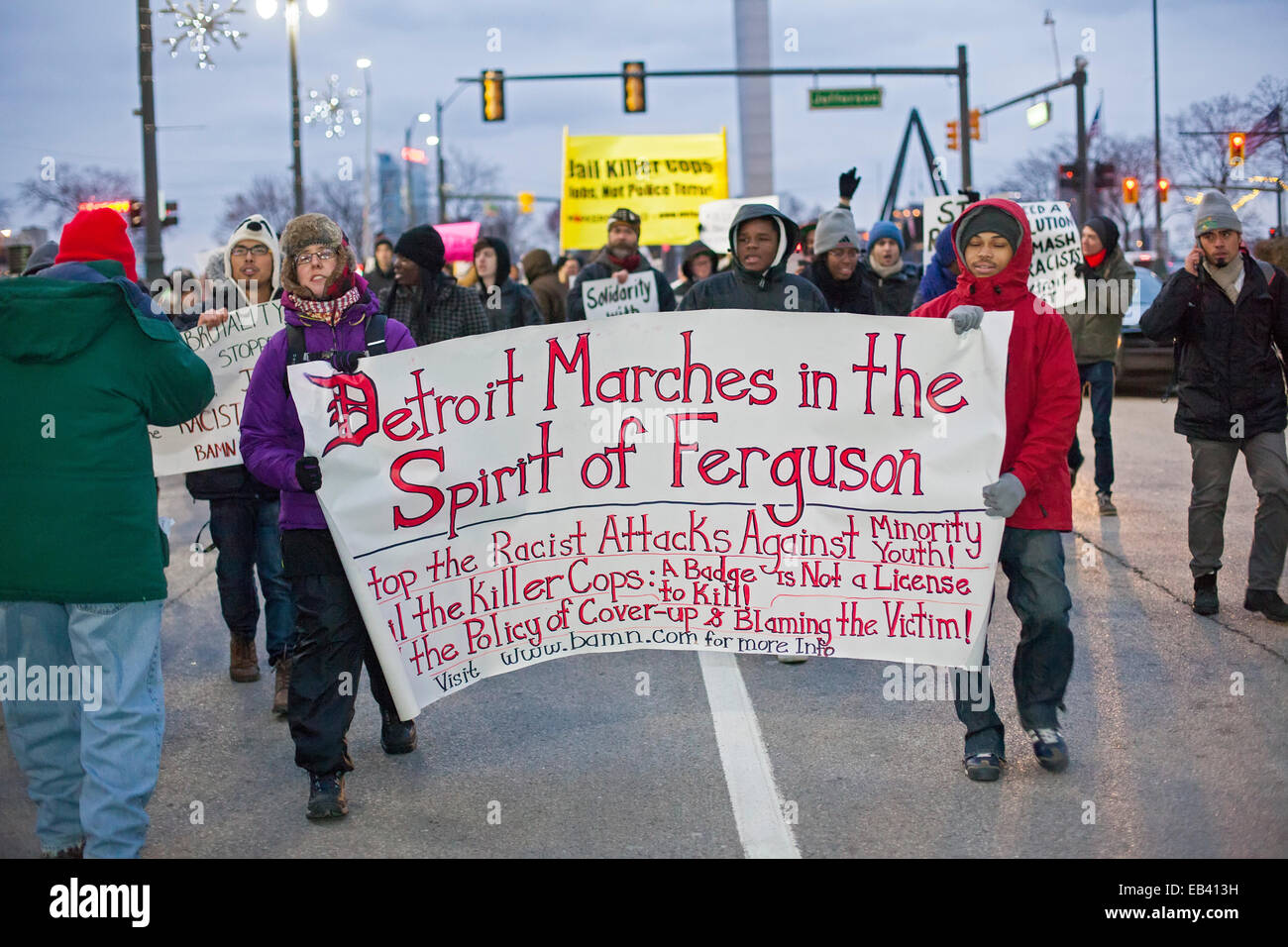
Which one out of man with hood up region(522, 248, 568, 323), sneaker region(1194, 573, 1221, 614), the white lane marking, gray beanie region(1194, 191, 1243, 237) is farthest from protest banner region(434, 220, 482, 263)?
sneaker region(1194, 573, 1221, 614)

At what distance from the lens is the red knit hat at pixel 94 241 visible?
13.9 ft

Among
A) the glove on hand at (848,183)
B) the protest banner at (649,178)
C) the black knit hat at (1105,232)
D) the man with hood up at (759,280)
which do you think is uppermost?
the protest banner at (649,178)

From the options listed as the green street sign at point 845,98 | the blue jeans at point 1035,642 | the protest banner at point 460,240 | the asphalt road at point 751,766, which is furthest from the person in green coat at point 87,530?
the green street sign at point 845,98

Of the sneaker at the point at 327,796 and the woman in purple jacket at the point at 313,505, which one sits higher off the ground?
the woman in purple jacket at the point at 313,505

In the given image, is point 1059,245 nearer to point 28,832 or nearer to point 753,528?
point 753,528

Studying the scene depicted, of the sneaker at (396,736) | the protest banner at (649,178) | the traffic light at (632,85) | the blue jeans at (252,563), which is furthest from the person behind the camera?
the traffic light at (632,85)

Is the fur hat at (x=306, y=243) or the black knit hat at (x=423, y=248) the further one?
the black knit hat at (x=423, y=248)

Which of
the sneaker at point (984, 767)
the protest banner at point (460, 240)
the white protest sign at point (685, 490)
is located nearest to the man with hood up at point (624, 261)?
the white protest sign at point (685, 490)

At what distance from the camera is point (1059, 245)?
11.0m

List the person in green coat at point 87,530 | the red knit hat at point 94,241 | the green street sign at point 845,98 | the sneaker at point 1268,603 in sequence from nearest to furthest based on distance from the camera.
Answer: the person in green coat at point 87,530
the red knit hat at point 94,241
the sneaker at point 1268,603
the green street sign at point 845,98

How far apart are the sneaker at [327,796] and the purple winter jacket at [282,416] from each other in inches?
33.4

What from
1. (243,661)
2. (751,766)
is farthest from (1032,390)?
(243,661)

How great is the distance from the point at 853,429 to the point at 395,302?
11.0 feet

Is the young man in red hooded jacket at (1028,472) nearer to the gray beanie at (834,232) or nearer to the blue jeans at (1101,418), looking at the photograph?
the gray beanie at (834,232)
